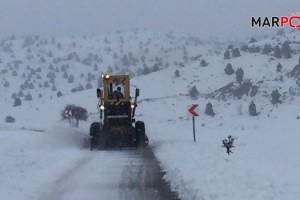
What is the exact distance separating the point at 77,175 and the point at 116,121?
1029 cm

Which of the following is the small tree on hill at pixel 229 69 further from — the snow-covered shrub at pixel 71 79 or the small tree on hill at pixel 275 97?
the snow-covered shrub at pixel 71 79

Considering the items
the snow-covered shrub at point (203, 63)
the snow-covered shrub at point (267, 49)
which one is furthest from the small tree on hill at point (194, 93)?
the snow-covered shrub at point (267, 49)

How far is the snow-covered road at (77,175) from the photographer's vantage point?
11367 millimetres

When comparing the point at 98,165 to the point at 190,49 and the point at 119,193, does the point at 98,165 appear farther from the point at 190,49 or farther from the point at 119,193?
the point at 190,49

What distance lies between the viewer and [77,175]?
46.1 feet

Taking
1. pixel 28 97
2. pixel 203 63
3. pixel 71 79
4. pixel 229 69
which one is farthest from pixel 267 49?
pixel 71 79

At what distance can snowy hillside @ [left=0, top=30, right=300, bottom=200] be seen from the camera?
40.9 feet

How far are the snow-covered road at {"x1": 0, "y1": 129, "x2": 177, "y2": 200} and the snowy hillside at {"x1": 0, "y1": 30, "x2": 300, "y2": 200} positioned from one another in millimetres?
80

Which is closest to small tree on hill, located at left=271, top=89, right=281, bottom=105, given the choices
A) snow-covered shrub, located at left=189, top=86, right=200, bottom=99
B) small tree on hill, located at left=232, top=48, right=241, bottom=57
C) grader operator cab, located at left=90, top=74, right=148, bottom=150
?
snow-covered shrub, located at left=189, top=86, right=200, bottom=99

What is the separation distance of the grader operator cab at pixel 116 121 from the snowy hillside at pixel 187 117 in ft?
3.47

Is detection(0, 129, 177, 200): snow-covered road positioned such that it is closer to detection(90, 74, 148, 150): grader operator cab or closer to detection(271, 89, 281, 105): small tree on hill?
detection(90, 74, 148, 150): grader operator cab

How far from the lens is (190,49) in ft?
648

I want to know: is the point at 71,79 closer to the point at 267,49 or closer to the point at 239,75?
the point at 267,49

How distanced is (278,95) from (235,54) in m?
32.8
